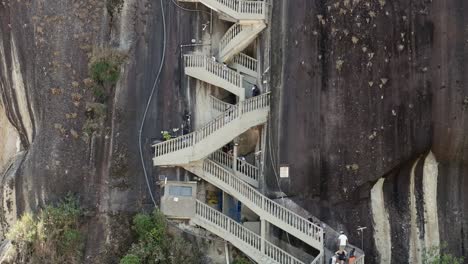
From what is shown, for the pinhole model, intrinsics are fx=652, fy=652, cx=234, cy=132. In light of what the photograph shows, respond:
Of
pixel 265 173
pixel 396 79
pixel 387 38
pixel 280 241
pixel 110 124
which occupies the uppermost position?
pixel 387 38

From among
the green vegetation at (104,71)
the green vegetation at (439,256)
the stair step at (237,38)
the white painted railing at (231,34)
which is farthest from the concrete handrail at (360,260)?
the green vegetation at (104,71)

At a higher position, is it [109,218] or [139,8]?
[139,8]

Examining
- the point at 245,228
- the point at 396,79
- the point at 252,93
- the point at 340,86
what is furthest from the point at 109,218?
the point at 396,79

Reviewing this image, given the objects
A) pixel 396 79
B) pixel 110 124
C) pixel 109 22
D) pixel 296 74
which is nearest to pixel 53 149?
pixel 110 124

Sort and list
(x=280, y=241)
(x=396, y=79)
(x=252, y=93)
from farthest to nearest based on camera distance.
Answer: (x=252, y=93), (x=280, y=241), (x=396, y=79)

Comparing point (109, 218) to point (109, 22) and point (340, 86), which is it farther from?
point (340, 86)

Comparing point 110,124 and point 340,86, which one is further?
point 110,124

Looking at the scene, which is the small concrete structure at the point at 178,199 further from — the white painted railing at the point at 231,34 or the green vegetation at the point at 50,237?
the white painted railing at the point at 231,34

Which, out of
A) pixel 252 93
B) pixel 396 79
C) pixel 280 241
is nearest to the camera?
pixel 396 79
